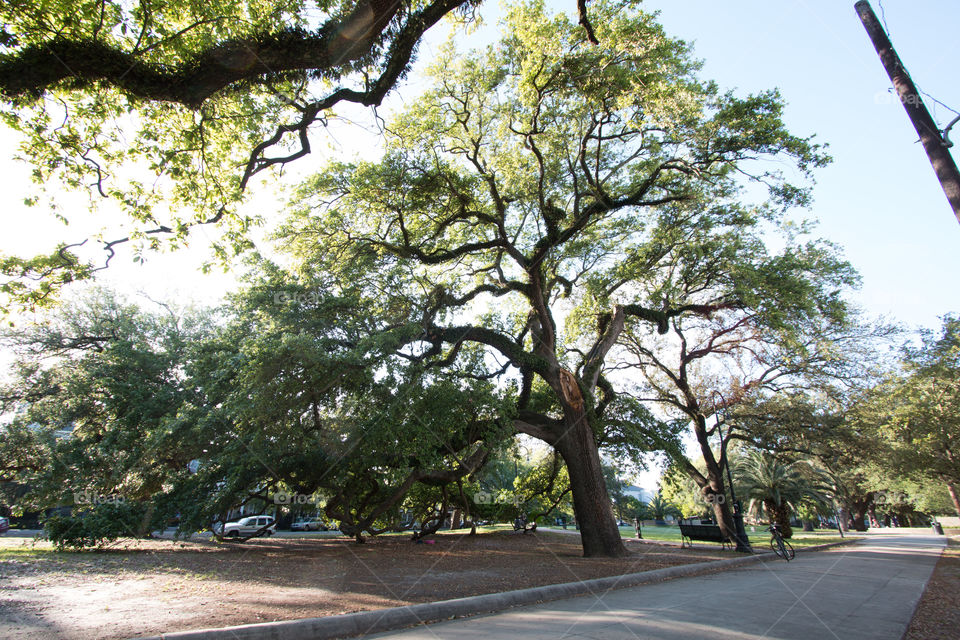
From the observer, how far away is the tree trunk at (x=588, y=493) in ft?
41.9

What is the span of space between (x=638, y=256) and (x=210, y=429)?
14464mm

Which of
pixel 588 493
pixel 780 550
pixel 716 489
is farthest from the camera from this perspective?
pixel 716 489

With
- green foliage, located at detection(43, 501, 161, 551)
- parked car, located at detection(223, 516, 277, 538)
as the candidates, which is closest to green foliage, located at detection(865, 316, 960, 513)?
green foliage, located at detection(43, 501, 161, 551)

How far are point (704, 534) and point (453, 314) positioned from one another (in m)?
15.0

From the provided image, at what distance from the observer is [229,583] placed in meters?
8.07

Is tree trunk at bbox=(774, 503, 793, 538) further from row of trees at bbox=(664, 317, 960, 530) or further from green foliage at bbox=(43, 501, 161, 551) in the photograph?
green foliage at bbox=(43, 501, 161, 551)

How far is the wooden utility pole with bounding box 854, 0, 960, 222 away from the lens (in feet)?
16.0

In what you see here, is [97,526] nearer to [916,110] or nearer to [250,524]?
[250,524]

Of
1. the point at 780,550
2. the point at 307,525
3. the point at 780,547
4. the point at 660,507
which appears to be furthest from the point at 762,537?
the point at 660,507

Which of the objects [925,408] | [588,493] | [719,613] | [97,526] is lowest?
[719,613]

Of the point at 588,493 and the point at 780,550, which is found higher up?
the point at 588,493

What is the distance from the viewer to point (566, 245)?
16.3 meters

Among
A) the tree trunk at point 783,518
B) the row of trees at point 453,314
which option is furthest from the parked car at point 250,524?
the tree trunk at point 783,518

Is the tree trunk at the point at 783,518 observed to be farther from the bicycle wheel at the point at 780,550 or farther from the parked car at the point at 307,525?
the parked car at the point at 307,525
